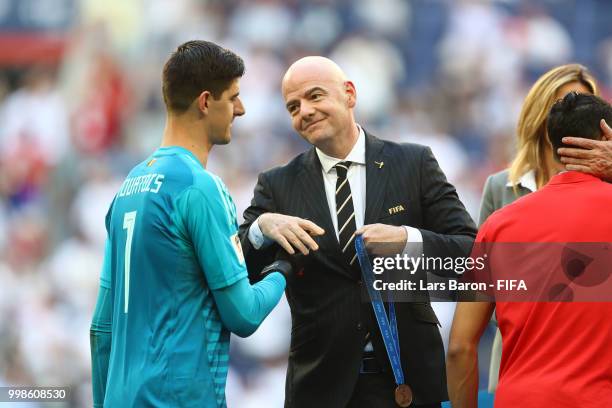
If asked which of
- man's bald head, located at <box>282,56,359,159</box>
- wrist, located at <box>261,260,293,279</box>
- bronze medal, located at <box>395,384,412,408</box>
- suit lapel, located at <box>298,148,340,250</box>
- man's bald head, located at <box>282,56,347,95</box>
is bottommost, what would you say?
bronze medal, located at <box>395,384,412,408</box>

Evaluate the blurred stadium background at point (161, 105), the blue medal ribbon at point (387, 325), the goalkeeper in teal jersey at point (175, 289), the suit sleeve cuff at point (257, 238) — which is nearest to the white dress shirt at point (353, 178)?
the suit sleeve cuff at point (257, 238)

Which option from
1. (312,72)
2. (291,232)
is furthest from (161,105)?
(291,232)

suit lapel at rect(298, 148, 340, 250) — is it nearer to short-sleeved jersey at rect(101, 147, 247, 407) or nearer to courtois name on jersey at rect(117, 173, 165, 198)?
short-sleeved jersey at rect(101, 147, 247, 407)

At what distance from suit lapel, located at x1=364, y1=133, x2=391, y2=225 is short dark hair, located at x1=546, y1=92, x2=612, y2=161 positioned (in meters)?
0.71

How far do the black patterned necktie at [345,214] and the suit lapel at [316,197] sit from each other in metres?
0.03

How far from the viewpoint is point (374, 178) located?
3385mm

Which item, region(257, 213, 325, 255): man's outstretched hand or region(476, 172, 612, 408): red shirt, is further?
region(257, 213, 325, 255): man's outstretched hand

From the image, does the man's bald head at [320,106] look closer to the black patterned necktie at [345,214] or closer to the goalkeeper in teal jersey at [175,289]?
the black patterned necktie at [345,214]

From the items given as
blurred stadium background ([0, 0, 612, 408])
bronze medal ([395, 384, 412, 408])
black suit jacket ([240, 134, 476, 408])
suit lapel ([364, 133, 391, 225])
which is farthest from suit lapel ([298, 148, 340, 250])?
blurred stadium background ([0, 0, 612, 408])

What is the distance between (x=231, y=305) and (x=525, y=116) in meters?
1.73

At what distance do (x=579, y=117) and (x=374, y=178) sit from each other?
833mm

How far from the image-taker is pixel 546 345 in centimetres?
258

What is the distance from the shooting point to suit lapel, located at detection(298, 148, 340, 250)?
131 inches

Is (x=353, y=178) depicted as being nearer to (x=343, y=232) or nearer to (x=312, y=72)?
(x=343, y=232)
